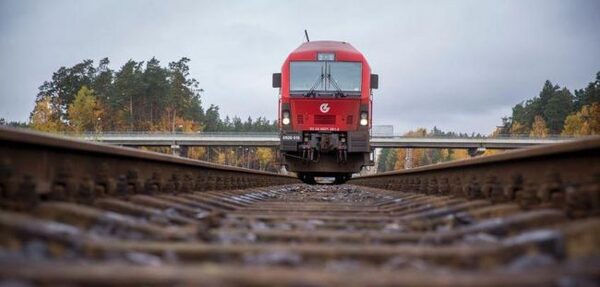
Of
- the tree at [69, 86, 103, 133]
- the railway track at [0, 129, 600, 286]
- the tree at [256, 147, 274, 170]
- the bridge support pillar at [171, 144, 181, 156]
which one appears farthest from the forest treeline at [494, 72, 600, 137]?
the railway track at [0, 129, 600, 286]

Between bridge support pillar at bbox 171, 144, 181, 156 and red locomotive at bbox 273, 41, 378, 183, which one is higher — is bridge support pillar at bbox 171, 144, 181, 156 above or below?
below

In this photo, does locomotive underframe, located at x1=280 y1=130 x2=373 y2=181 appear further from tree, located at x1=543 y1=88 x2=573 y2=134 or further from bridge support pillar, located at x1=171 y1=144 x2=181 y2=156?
tree, located at x1=543 y1=88 x2=573 y2=134

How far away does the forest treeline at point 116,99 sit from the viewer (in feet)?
220

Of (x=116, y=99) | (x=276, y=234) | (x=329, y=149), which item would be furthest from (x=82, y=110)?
(x=276, y=234)

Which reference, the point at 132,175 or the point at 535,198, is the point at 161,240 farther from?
the point at 535,198

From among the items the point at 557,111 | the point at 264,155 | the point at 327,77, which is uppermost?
the point at 557,111

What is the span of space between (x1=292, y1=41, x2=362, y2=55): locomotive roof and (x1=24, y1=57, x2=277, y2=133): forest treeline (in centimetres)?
5838

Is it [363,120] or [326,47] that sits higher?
[326,47]

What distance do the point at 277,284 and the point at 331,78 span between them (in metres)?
→ 10.9

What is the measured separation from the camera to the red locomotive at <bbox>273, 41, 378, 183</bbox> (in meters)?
12.2

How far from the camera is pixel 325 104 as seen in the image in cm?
1220

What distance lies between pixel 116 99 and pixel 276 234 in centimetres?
6964

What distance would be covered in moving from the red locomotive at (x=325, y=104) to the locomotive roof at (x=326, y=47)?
0.02 metres

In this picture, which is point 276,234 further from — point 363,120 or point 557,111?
point 557,111
